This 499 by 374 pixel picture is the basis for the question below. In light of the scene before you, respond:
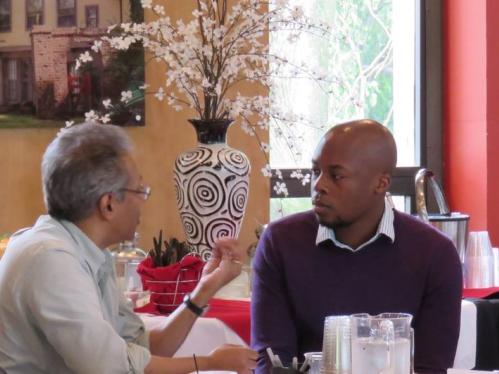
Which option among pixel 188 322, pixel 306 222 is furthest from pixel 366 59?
pixel 188 322

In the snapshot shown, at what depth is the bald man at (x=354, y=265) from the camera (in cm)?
239

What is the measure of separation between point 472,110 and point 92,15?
175 cm

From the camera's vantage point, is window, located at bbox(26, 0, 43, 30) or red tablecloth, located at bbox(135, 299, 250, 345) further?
window, located at bbox(26, 0, 43, 30)

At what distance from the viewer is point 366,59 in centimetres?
460

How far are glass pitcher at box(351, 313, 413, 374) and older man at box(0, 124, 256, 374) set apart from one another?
38 cm

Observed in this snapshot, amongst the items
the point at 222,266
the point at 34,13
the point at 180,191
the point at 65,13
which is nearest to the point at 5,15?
the point at 34,13

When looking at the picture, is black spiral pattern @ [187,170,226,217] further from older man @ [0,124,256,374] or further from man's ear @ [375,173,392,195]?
older man @ [0,124,256,374]

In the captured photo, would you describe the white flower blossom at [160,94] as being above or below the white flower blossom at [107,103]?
above

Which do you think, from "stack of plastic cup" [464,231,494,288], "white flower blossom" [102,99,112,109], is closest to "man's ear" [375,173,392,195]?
"stack of plastic cup" [464,231,494,288]

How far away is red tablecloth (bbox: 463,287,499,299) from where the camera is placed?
3.31 meters

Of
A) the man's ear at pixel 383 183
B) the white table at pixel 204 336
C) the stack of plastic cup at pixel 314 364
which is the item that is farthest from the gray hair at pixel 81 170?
the white table at pixel 204 336

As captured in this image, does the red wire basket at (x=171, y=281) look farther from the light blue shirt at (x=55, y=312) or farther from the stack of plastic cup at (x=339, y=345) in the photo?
the stack of plastic cup at (x=339, y=345)

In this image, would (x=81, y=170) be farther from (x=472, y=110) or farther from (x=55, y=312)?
(x=472, y=110)

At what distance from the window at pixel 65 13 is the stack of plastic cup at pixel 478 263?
5.27 ft
